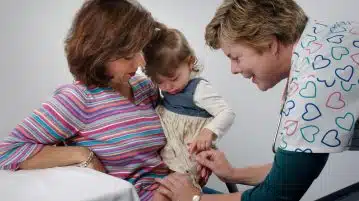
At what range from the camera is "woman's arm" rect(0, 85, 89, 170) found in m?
1.09

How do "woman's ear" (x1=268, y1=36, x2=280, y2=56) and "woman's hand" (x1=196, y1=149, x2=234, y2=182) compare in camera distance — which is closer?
"woman's ear" (x1=268, y1=36, x2=280, y2=56)

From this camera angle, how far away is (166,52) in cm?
126

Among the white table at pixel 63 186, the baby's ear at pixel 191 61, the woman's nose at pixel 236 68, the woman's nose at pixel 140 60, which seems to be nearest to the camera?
the white table at pixel 63 186

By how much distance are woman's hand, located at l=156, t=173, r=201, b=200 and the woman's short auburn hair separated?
35cm

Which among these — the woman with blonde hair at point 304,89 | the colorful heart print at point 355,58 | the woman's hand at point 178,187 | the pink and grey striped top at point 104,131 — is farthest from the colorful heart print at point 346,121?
the pink and grey striped top at point 104,131

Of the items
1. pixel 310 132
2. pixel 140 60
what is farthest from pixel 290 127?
pixel 140 60

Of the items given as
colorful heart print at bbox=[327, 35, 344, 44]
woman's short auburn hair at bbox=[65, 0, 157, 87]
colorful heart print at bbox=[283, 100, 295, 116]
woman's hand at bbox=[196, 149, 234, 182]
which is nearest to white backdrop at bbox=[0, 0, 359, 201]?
woman's short auburn hair at bbox=[65, 0, 157, 87]

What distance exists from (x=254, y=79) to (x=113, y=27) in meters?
0.41

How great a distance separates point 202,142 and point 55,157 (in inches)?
16.5

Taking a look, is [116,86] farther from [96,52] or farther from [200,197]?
[200,197]

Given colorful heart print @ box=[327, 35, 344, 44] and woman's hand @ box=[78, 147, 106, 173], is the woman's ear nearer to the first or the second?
colorful heart print @ box=[327, 35, 344, 44]

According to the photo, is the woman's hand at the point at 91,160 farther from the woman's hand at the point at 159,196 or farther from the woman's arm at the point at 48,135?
the woman's hand at the point at 159,196

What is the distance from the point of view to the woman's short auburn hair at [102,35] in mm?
1124

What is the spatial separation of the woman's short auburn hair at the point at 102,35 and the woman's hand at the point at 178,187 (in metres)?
0.35
